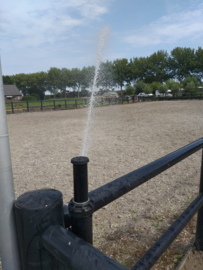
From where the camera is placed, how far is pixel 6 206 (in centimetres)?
68

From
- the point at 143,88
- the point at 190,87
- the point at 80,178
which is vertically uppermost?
the point at 143,88

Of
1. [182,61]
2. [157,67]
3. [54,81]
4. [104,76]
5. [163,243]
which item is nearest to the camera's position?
[163,243]

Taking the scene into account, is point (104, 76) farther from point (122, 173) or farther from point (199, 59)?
point (199, 59)

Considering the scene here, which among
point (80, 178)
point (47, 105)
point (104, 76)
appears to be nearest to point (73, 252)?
point (80, 178)

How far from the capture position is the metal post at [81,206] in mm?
690

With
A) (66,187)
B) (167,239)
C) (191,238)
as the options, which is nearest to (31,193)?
(167,239)

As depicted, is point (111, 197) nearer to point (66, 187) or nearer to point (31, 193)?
point (31, 193)

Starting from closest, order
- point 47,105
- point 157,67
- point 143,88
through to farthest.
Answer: point 47,105 → point 143,88 → point 157,67

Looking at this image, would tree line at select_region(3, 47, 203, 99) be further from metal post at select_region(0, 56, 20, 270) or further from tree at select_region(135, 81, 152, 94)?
metal post at select_region(0, 56, 20, 270)

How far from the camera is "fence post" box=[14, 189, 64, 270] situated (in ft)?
2.08

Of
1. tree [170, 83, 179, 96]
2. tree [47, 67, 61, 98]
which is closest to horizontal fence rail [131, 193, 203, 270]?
tree [170, 83, 179, 96]

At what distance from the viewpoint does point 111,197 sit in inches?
31.7

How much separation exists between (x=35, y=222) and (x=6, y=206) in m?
0.12

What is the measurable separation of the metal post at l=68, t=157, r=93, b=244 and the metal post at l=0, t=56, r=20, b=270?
0.62 ft
